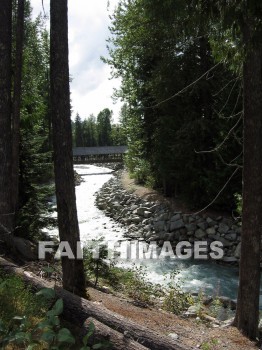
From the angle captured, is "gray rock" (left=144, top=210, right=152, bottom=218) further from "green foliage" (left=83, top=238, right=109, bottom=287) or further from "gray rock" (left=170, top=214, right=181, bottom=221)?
"green foliage" (left=83, top=238, right=109, bottom=287)

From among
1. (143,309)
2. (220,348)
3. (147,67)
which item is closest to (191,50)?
(147,67)

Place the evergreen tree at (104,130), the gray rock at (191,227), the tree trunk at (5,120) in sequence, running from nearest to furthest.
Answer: the tree trunk at (5,120), the gray rock at (191,227), the evergreen tree at (104,130)

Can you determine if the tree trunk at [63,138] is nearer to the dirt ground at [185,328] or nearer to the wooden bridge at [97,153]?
the dirt ground at [185,328]

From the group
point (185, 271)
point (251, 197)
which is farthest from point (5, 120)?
point (185, 271)

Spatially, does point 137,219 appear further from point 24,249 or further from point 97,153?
point 97,153

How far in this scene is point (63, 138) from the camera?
18.2ft

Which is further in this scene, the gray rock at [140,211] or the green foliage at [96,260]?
the gray rock at [140,211]

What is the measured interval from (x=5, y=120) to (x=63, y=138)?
2491mm

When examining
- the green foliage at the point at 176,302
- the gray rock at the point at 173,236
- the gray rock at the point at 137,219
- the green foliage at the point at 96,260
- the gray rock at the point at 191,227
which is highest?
the green foliage at the point at 96,260

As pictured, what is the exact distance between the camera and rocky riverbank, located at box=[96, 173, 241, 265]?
12633mm

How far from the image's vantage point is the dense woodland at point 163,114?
17.0ft

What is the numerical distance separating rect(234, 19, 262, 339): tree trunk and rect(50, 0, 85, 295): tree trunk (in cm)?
249

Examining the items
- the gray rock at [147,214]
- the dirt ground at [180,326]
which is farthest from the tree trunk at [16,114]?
the gray rock at [147,214]

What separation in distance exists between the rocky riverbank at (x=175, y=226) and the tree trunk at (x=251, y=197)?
5.93m
